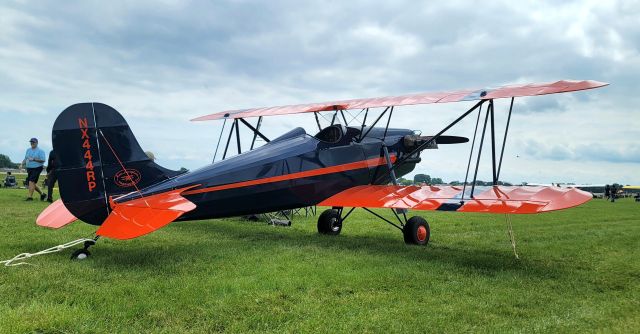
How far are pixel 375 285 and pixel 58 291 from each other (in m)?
2.98

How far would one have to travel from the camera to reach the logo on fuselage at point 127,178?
615 centimetres

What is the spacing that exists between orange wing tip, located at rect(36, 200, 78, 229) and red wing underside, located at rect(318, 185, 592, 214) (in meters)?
4.09

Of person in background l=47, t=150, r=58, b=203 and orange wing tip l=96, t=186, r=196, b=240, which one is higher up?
person in background l=47, t=150, r=58, b=203

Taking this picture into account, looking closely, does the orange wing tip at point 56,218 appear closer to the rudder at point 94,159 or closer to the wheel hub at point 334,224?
the rudder at point 94,159

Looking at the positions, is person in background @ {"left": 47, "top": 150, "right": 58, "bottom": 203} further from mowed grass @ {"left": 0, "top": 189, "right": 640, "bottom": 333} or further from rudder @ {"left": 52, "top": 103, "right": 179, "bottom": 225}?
rudder @ {"left": 52, "top": 103, "right": 179, "bottom": 225}

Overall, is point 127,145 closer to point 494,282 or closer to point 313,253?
point 313,253

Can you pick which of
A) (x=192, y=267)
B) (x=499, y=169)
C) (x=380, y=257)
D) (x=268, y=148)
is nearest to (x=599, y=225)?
(x=499, y=169)

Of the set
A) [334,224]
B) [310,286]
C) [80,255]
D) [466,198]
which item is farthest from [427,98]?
[80,255]

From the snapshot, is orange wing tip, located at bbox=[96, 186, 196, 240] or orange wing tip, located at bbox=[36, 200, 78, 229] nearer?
orange wing tip, located at bbox=[96, 186, 196, 240]

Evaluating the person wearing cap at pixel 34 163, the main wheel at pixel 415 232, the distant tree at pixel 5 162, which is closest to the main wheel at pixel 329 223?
the main wheel at pixel 415 232

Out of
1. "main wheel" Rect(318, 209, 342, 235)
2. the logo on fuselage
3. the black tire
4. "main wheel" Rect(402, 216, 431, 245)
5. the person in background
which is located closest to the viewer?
the black tire

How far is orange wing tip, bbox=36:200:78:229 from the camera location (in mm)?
6316

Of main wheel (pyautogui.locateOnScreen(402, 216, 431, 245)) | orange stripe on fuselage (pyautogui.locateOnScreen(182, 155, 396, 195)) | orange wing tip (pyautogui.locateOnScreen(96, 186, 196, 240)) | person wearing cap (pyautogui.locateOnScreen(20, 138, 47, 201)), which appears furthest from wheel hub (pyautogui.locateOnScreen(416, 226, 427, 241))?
person wearing cap (pyautogui.locateOnScreen(20, 138, 47, 201))

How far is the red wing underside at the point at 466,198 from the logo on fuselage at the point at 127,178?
3364 millimetres
